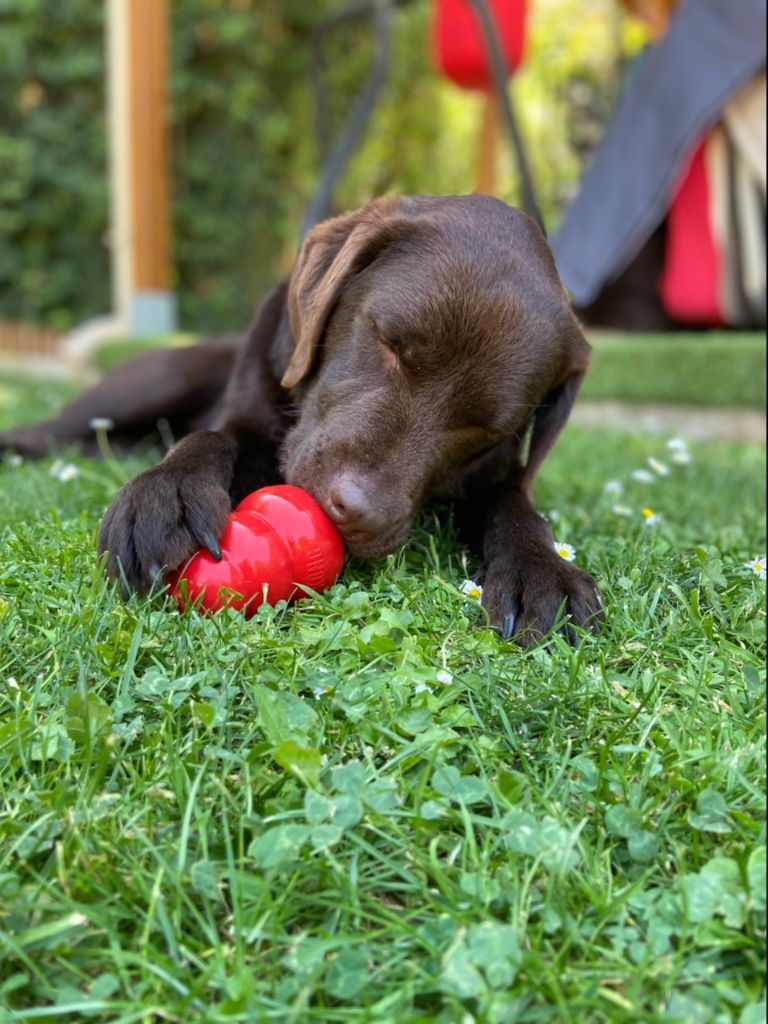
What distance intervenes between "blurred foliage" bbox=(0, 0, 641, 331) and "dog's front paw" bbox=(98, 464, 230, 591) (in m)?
9.39

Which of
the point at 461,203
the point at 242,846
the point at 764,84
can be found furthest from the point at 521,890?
the point at 764,84

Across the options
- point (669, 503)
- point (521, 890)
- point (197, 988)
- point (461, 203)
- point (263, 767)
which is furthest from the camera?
point (669, 503)

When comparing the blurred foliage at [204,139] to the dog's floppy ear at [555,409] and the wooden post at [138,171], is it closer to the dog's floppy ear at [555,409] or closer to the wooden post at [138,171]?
the wooden post at [138,171]

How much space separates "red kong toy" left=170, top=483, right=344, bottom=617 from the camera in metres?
1.88

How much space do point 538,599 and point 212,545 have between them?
68cm

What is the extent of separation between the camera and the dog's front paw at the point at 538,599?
191 centimetres

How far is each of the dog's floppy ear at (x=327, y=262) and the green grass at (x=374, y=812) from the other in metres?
0.73

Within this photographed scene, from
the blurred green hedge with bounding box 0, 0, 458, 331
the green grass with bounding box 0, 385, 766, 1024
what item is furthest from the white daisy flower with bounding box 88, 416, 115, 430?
the blurred green hedge with bounding box 0, 0, 458, 331

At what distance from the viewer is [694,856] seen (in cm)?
130

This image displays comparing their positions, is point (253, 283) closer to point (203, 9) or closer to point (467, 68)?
point (203, 9)

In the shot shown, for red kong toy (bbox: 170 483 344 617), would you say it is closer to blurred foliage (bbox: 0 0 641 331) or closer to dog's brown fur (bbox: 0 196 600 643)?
dog's brown fur (bbox: 0 196 600 643)

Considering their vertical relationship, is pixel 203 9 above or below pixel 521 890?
→ above

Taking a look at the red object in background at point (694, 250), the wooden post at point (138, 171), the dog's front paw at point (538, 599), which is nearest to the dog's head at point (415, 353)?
the dog's front paw at point (538, 599)

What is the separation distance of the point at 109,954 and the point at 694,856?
2.53ft
